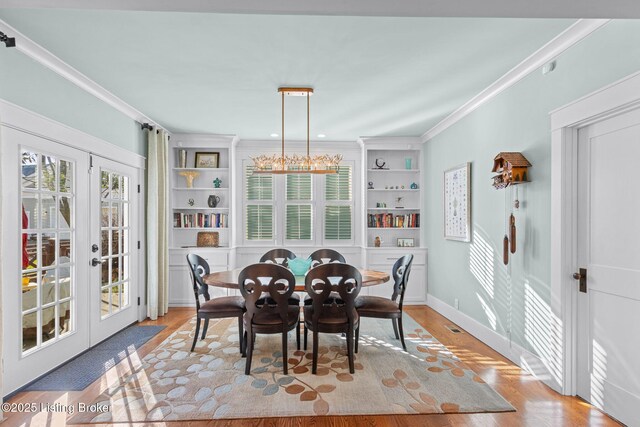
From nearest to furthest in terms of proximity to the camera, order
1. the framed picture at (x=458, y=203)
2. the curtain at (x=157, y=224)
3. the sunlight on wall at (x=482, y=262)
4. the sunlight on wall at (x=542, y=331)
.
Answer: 1. the sunlight on wall at (x=542, y=331)
2. the sunlight on wall at (x=482, y=262)
3. the framed picture at (x=458, y=203)
4. the curtain at (x=157, y=224)

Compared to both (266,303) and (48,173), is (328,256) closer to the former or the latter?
(266,303)

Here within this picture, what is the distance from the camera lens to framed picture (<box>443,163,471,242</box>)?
405cm

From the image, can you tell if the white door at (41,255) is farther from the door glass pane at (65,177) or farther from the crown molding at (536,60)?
the crown molding at (536,60)

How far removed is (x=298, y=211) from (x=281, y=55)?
3244 mm

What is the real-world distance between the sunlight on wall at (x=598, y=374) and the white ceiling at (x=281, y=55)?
223 centimetres

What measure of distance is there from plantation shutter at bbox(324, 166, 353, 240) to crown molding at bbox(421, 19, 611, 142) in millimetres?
2065

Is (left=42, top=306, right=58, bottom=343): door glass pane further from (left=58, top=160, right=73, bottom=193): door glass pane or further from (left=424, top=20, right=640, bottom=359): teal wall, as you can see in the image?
(left=424, top=20, right=640, bottom=359): teal wall

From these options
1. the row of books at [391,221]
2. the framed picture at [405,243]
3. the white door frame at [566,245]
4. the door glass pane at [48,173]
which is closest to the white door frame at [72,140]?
the door glass pane at [48,173]

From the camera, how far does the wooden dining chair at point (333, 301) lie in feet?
9.21

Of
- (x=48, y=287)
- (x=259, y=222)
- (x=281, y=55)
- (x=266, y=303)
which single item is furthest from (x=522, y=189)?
(x=48, y=287)

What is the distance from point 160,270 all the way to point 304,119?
2.82m

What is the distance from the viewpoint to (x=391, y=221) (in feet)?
18.4

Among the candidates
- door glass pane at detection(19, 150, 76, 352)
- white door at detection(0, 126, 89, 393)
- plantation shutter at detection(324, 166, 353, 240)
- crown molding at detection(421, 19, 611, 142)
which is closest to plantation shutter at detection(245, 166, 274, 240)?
plantation shutter at detection(324, 166, 353, 240)

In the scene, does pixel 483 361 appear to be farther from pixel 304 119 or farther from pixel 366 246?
pixel 304 119
